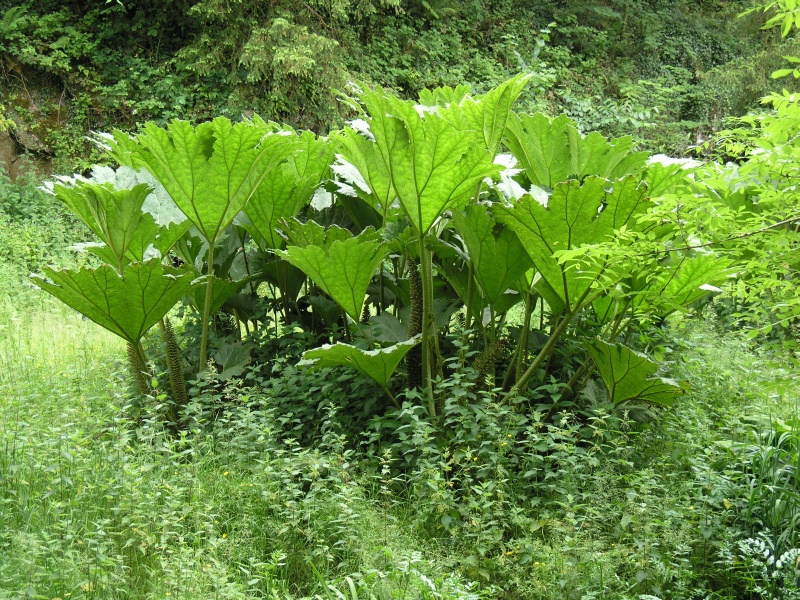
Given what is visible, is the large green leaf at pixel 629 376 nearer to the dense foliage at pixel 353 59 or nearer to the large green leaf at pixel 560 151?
the large green leaf at pixel 560 151

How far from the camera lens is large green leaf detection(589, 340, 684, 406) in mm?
2949

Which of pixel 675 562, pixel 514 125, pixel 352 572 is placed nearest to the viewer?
pixel 352 572

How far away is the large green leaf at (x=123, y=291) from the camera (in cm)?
301

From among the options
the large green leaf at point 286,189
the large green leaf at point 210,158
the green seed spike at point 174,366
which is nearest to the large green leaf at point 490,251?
the large green leaf at point 210,158

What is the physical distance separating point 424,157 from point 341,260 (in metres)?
0.55

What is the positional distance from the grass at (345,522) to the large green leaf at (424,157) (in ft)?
3.15

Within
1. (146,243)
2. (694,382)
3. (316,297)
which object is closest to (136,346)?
(146,243)

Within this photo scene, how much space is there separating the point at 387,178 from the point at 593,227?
0.87 meters

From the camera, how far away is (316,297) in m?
3.76

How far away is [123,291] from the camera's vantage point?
3.09 meters

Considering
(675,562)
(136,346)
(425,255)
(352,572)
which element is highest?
(425,255)

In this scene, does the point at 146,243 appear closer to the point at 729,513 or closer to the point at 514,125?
the point at 514,125

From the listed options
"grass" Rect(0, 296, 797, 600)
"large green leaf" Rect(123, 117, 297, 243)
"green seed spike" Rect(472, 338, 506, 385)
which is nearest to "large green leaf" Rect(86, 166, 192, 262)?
"large green leaf" Rect(123, 117, 297, 243)

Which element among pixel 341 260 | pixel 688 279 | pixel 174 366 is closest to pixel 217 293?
pixel 174 366
